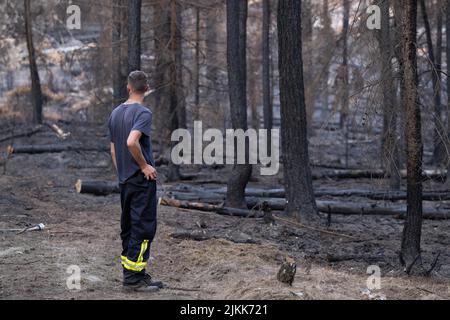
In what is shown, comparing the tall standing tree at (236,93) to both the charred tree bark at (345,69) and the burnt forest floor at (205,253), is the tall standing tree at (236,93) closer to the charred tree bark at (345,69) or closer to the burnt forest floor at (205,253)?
the burnt forest floor at (205,253)

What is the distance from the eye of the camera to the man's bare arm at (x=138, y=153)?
688cm

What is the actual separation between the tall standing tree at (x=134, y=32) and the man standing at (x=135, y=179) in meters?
8.99

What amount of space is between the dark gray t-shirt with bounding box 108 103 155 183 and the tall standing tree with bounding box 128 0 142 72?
29.5ft

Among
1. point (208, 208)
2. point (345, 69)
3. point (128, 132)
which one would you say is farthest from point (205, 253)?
point (345, 69)

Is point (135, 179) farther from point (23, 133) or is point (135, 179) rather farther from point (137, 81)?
point (23, 133)

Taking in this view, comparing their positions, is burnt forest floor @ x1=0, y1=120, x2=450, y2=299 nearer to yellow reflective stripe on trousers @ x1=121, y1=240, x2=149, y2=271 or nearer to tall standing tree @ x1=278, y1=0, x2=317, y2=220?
yellow reflective stripe on trousers @ x1=121, y1=240, x2=149, y2=271

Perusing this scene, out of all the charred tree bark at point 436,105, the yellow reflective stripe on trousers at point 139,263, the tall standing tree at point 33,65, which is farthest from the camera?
the tall standing tree at point 33,65

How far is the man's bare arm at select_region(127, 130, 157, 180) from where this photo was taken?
22.6ft

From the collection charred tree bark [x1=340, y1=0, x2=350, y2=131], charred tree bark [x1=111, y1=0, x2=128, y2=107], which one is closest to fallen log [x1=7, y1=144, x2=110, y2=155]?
charred tree bark [x1=111, y1=0, x2=128, y2=107]

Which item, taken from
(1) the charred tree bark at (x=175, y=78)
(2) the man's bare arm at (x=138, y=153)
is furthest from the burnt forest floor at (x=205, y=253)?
(1) the charred tree bark at (x=175, y=78)

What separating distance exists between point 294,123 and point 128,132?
6838mm

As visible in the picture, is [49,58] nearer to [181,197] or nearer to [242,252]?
[181,197]
